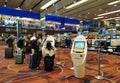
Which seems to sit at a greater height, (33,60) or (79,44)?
(79,44)

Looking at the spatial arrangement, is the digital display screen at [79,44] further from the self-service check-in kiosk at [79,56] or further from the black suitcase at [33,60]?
the black suitcase at [33,60]

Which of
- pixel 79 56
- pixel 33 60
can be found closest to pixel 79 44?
pixel 79 56

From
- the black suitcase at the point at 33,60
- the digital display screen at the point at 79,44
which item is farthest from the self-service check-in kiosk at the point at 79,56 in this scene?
the black suitcase at the point at 33,60

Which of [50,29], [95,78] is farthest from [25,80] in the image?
[50,29]

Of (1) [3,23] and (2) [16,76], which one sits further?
(1) [3,23]

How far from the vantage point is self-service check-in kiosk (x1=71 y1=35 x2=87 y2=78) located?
451 cm

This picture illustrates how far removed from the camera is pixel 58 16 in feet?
66.8

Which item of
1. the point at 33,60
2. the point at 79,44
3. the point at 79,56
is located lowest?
the point at 33,60

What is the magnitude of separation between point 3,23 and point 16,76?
50.3 ft

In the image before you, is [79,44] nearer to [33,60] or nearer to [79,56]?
[79,56]

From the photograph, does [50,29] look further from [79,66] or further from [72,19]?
[79,66]

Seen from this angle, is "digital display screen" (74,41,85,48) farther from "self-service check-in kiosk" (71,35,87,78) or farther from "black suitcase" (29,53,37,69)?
"black suitcase" (29,53,37,69)

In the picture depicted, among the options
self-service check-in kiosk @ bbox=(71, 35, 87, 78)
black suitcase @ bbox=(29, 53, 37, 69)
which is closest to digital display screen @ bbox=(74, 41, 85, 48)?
self-service check-in kiosk @ bbox=(71, 35, 87, 78)

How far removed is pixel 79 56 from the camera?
4512mm
